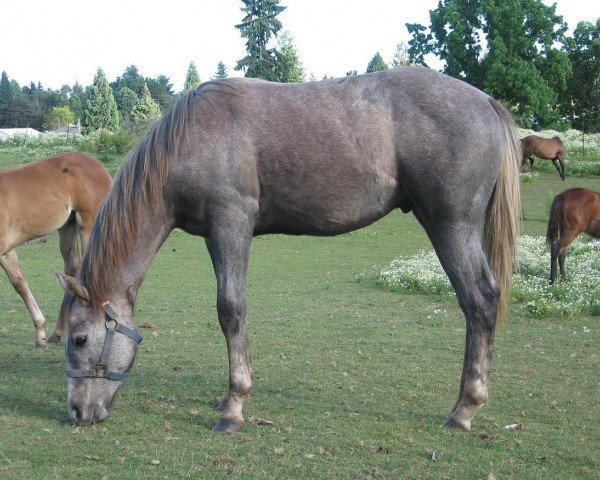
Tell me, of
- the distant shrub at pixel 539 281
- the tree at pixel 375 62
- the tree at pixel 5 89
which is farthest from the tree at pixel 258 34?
the tree at pixel 5 89

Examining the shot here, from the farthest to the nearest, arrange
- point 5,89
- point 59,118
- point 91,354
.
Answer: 1. point 5,89
2. point 59,118
3. point 91,354

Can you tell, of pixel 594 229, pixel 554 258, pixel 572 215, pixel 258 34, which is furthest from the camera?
pixel 258 34

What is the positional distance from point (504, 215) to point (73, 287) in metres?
2.96

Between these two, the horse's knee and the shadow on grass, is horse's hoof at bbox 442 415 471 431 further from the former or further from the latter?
the shadow on grass

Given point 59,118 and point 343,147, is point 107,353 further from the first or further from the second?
point 59,118

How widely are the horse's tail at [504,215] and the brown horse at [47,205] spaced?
14.2ft

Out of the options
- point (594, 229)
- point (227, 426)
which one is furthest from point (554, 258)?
point (227, 426)

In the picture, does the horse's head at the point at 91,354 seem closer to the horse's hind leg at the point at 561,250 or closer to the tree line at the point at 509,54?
the horse's hind leg at the point at 561,250

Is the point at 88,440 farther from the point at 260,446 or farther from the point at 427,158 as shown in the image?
the point at 427,158

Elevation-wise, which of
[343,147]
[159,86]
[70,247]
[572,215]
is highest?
[159,86]

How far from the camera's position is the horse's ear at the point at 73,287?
15.0 ft

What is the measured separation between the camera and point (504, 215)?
5.12 m

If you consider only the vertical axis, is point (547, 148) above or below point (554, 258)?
above

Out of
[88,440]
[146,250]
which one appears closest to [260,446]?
[88,440]
